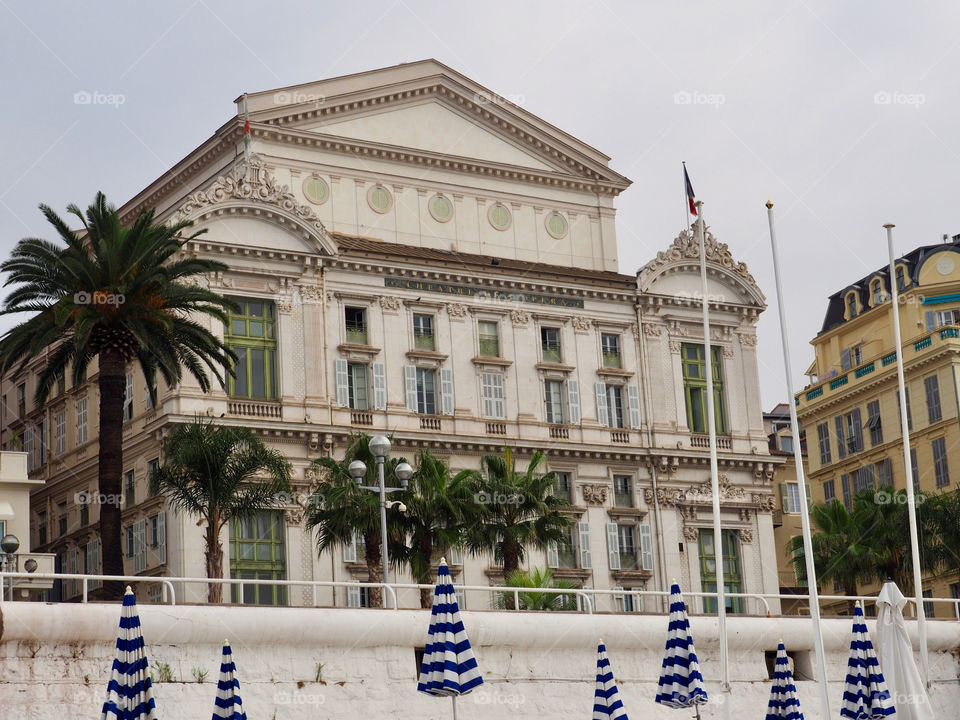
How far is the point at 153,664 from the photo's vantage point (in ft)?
92.9

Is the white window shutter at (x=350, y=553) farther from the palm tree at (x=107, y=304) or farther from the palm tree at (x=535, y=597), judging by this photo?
the palm tree at (x=107, y=304)

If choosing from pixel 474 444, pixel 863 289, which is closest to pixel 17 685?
pixel 474 444

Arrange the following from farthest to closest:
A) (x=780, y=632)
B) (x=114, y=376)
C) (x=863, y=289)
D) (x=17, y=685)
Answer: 1. (x=863, y=289)
2. (x=114, y=376)
3. (x=780, y=632)
4. (x=17, y=685)

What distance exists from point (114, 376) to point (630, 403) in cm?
2302

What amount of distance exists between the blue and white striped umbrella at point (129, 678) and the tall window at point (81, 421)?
33.6m

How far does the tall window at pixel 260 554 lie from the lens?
49.1 m

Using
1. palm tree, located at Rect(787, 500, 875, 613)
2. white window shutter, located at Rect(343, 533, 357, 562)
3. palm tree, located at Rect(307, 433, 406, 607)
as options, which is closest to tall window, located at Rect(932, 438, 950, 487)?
palm tree, located at Rect(787, 500, 875, 613)

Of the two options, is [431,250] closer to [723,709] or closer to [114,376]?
[114,376]

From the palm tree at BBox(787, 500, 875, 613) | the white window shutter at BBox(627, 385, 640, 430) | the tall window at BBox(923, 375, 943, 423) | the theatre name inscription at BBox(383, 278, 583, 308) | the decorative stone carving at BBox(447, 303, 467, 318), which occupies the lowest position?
the palm tree at BBox(787, 500, 875, 613)

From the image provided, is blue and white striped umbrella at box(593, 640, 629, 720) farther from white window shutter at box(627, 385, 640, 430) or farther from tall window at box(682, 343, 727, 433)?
tall window at box(682, 343, 727, 433)

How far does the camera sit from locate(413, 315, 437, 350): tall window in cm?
5504

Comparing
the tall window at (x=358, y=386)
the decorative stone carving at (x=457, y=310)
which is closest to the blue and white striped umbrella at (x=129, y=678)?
the tall window at (x=358, y=386)

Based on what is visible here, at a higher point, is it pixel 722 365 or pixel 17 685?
pixel 722 365

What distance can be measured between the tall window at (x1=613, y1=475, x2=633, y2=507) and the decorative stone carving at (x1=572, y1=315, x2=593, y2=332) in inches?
221
